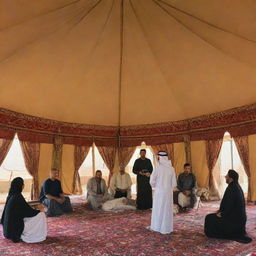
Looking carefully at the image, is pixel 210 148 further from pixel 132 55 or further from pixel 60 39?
pixel 60 39

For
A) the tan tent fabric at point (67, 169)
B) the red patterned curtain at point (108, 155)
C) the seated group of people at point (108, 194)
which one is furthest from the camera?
the red patterned curtain at point (108, 155)

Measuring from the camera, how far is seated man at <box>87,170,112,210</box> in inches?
248

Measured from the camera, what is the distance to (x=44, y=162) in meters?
8.05

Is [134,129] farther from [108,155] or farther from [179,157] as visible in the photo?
[179,157]

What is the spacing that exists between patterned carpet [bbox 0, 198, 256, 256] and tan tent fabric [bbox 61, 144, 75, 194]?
3.10 metres

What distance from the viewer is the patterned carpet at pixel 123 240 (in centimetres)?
333

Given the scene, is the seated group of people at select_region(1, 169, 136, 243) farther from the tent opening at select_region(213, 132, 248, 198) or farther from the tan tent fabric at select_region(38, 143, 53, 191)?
the tent opening at select_region(213, 132, 248, 198)

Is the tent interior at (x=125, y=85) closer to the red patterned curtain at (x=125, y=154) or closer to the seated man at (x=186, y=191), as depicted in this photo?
the red patterned curtain at (x=125, y=154)

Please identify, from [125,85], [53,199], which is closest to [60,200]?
[53,199]

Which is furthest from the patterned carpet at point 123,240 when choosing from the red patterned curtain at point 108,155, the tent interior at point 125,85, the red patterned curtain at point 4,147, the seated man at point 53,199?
the red patterned curtain at point 108,155

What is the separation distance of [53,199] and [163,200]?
8.41 feet

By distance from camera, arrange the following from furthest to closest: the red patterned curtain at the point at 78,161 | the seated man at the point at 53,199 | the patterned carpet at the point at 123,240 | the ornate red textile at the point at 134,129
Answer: the red patterned curtain at the point at 78,161, the ornate red textile at the point at 134,129, the seated man at the point at 53,199, the patterned carpet at the point at 123,240

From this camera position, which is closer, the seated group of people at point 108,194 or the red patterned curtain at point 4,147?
the seated group of people at point 108,194

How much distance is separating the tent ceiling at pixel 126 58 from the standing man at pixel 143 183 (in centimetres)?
241
